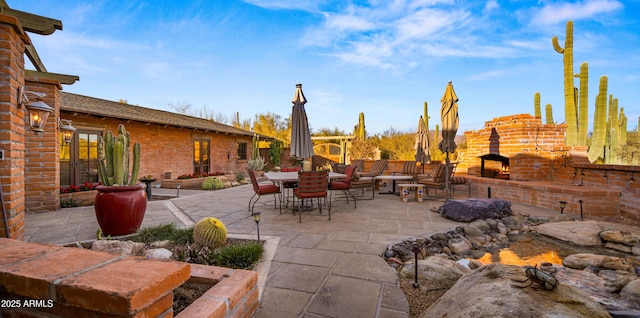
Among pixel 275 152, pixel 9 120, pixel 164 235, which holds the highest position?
pixel 275 152

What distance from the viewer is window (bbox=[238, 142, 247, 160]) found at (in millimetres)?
14509

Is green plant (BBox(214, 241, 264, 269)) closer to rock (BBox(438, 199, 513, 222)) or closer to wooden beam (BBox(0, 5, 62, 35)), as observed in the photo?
rock (BBox(438, 199, 513, 222))

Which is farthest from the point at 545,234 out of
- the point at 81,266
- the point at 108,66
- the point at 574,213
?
the point at 108,66

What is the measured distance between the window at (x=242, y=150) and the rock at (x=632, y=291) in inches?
555

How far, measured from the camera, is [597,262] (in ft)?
9.16

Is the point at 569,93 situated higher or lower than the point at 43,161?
higher

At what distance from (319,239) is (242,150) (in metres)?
12.3

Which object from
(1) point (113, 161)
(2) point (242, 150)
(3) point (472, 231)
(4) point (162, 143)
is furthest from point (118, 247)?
(2) point (242, 150)

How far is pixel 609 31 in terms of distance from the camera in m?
7.36

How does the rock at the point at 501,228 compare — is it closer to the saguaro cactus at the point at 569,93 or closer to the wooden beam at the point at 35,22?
the saguaro cactus at the point at 569,93

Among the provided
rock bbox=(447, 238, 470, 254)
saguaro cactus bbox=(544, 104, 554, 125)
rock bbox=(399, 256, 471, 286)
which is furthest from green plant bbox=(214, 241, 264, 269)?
saguaro cactus bbox=(544, 104, 554, 125)

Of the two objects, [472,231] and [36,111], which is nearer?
[36,111]

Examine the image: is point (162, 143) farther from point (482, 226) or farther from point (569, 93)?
point (569, 93)

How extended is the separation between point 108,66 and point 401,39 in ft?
35.1
